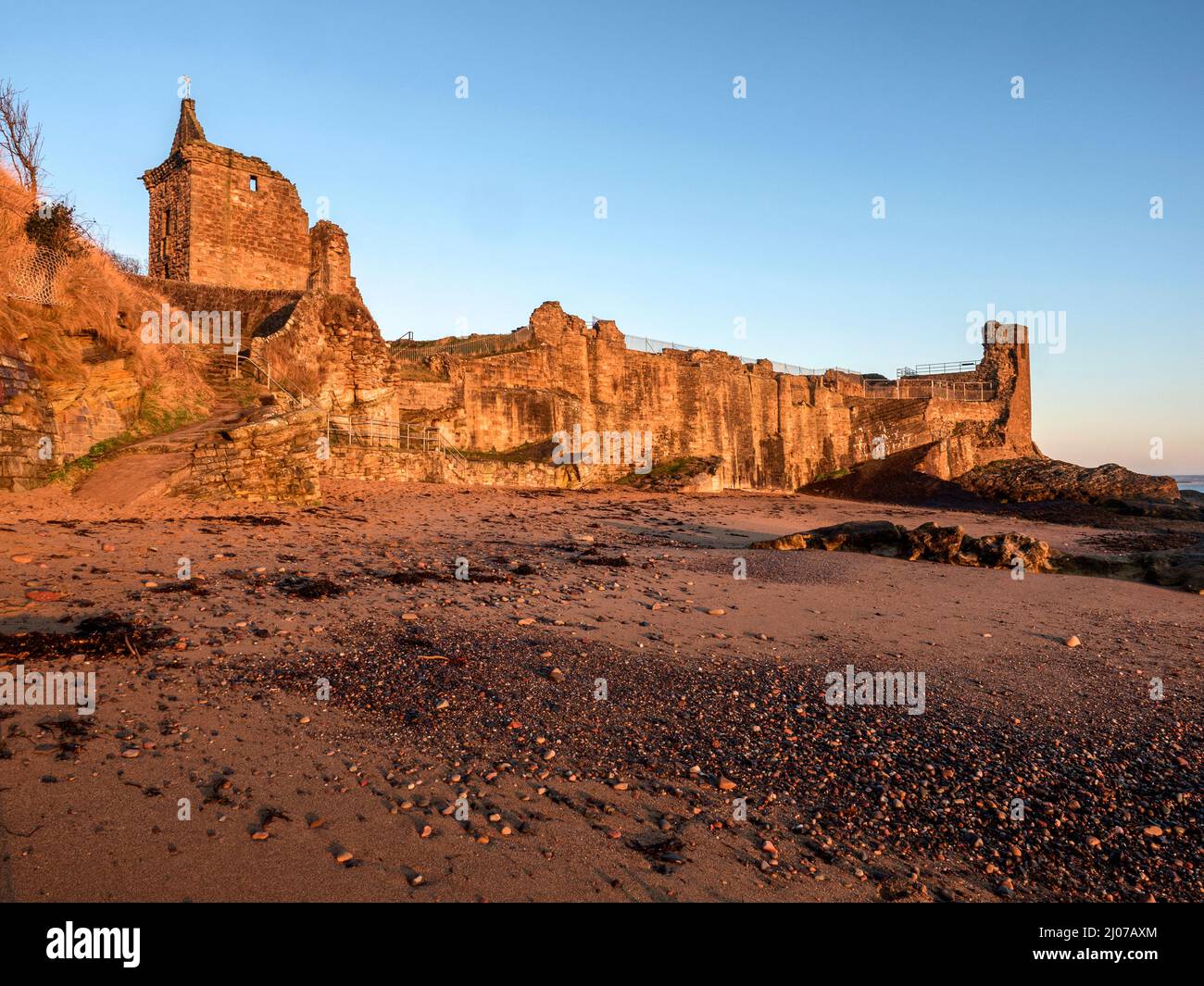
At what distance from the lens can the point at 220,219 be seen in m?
27.9

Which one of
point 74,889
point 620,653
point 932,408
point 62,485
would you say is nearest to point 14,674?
point 74,889

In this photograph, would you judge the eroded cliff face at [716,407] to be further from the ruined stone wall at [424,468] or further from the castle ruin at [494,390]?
the ruined stone wall at [424,468]

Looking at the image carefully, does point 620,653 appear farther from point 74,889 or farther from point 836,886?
point 74,889

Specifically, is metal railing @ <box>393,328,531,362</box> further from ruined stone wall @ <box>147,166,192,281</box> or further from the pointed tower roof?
the pointed tower roof

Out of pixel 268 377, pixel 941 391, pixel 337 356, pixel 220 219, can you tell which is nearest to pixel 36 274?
pixel 268 377

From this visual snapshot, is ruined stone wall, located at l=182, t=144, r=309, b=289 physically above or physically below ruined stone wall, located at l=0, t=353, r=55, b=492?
above

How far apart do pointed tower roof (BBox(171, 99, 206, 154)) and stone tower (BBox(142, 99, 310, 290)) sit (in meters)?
0.03

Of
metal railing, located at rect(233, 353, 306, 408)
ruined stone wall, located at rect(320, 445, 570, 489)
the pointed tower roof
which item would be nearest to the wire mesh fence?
metal railing, located at rect(233, 353, 306, 408)

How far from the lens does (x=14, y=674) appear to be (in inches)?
214

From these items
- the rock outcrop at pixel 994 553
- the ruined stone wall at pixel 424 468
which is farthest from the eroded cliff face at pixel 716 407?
the rock outcrop at pixel 994 553

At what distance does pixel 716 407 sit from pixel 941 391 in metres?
21.4

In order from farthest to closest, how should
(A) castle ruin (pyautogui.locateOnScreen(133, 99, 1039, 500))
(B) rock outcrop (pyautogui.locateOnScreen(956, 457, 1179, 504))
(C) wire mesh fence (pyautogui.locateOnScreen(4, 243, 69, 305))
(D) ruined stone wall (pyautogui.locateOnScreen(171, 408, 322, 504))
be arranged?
(B) rock outcrop (pyautogui.locateOnScreen(956, 457, 1179, 504)) < (A) castle ruin (pyautogui.locateOnScreen(133, 99, 1039, 500)) < (D) ruined stone wall (pyautogui.locateOnScreen(171, 408, 322, 504)) < (C) wire mesh fence (pyautogui.locateOnScreen(4, 243, 69, 305))

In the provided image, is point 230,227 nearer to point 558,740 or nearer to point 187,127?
point 187,127

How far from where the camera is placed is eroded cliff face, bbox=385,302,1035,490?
2970 cm
